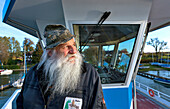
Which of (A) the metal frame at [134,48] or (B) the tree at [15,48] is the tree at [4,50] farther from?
(A) the metal frame at [134,48]

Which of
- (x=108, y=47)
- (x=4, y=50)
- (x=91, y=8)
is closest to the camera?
(x=91, y=8)

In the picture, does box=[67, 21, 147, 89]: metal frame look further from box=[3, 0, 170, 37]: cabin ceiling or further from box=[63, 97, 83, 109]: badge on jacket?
box=[63, 97, 83, 109]: badge on jacket

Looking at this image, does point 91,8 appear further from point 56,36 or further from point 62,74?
point 62,74

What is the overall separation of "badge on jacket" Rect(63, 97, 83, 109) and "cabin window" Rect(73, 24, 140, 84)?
1647 millimetres

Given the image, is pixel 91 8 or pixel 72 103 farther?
pixel 91 8

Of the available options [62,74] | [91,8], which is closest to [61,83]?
[62,74]

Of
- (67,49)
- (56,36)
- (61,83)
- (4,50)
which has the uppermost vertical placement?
(4,50)

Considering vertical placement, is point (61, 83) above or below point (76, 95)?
above

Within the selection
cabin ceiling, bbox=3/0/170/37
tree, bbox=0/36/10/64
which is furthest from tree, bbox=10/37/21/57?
cabin ceiling, bbox=3/0/170/37

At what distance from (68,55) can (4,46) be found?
1598 inches

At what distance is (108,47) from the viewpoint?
2838 millimetres

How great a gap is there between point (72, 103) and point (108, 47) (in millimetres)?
2098

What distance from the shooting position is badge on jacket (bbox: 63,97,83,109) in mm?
967

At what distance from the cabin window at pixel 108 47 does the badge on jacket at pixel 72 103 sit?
5.40 feet
